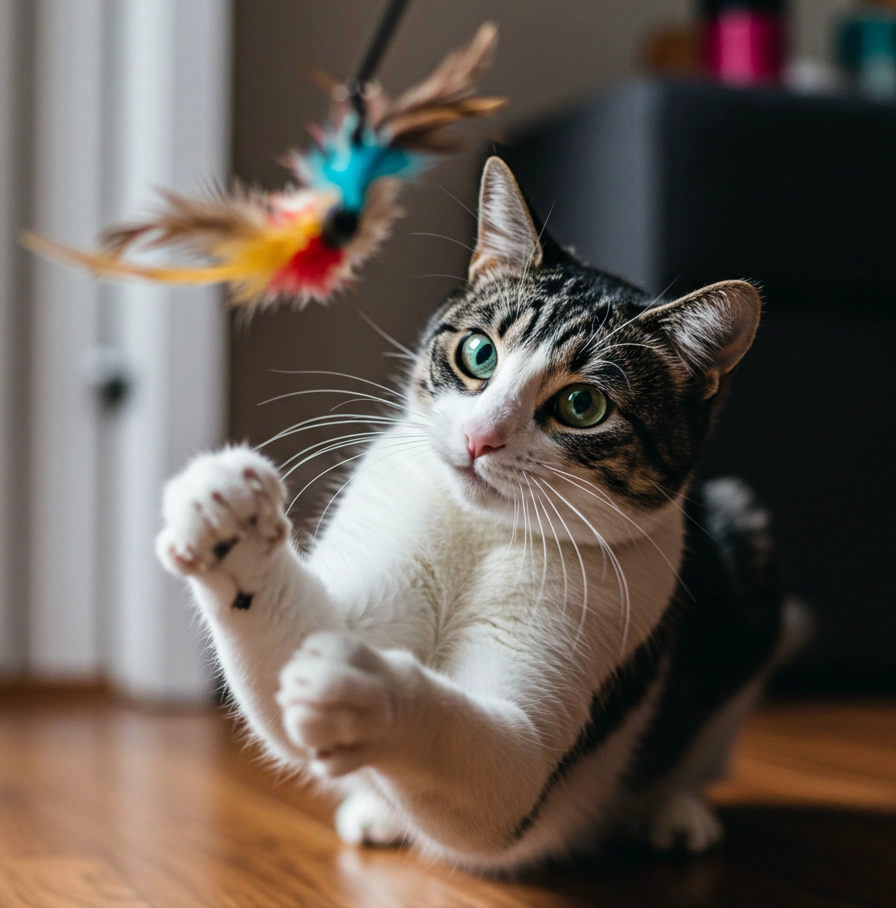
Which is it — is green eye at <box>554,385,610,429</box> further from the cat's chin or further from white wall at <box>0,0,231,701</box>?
white wall at <box>0,0,231,701</box>

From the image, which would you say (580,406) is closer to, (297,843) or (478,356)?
(478,356)

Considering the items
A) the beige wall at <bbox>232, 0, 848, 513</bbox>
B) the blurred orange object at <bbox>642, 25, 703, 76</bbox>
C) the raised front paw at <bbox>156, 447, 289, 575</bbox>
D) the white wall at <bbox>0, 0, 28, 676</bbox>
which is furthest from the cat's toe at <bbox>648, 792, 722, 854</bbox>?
the blurred orange object at <bbox>642, 25, 703, 76</bbox>

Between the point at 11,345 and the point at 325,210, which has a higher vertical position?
the point at 325,210

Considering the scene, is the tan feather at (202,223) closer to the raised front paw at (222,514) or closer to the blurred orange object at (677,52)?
the raised front paw at (222,514)

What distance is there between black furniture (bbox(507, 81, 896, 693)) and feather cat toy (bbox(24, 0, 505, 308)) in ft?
2.80

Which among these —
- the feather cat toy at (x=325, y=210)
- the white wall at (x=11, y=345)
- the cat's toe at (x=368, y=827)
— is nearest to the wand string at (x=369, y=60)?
the feather cat toy at (x=325, y=210)

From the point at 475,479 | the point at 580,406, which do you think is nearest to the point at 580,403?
the point at 580,406

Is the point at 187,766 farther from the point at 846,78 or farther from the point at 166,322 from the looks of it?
the point at 846,78

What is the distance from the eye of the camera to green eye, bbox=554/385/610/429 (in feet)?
2.75

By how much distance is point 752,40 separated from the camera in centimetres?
216

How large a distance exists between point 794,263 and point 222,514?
59.5 inches

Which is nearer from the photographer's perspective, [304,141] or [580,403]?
[580,403]

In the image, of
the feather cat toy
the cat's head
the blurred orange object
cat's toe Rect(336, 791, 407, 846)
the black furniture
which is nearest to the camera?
the cat's head

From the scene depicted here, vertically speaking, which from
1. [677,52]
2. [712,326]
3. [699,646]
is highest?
[677,52]
